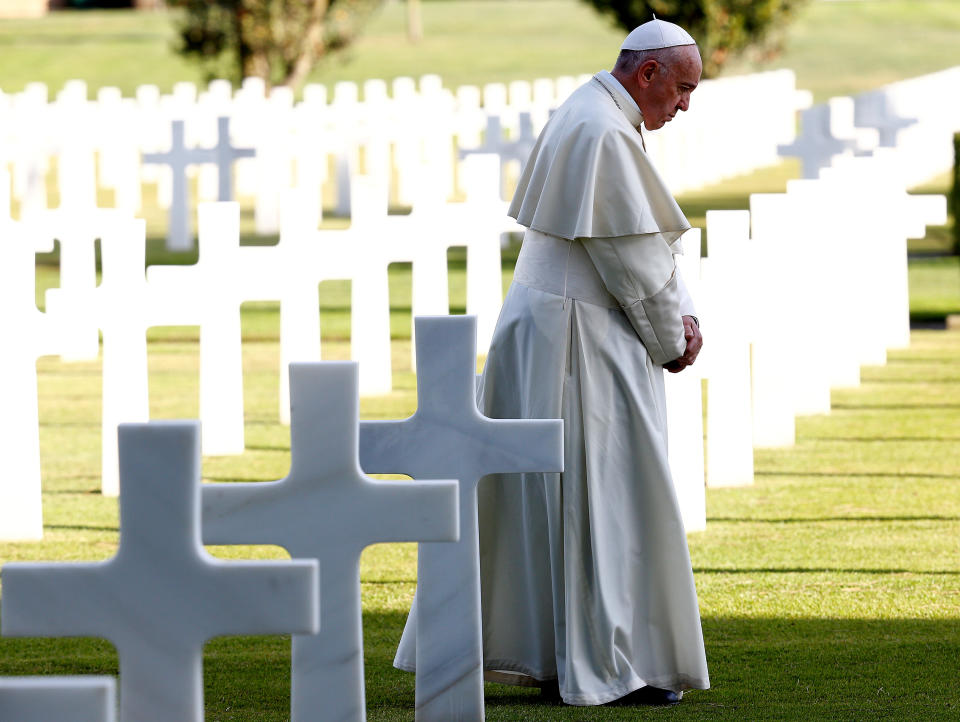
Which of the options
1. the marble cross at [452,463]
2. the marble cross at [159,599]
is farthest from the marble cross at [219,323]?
the marble cross at [159,599]

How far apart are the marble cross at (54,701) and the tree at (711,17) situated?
2903 cm

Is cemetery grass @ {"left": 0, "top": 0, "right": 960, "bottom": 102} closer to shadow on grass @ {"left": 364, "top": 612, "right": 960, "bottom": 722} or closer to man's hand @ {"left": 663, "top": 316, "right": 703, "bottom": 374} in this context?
shadow on grass @ {"left": 364, "top": 612, "right": 960, "bottom": 722}

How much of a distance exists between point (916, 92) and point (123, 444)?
72.7 ft

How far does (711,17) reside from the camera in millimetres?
31781

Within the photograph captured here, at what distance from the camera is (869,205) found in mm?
10695

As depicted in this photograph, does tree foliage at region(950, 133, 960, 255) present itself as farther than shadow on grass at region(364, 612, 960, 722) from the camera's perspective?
Yes

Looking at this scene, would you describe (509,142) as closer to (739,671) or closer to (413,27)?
(739,671)

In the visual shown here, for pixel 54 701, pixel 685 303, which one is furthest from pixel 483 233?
pixel 54 701

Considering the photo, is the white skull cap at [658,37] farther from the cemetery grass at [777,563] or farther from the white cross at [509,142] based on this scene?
the white cross at [509,142]

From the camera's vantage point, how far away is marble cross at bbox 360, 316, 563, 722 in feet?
14.6

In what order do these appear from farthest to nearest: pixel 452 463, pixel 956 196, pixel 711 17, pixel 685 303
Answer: pixel 711 17, pixel 956 196, pixel 685 303, pixel 452 463

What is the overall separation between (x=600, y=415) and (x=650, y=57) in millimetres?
908

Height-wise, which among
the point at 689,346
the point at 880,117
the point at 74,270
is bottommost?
the point at 689,346

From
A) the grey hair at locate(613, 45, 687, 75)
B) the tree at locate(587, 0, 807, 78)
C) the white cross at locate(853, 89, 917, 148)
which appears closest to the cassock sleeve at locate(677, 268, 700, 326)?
the grey hair at locate(613, 45, 687, 75)
